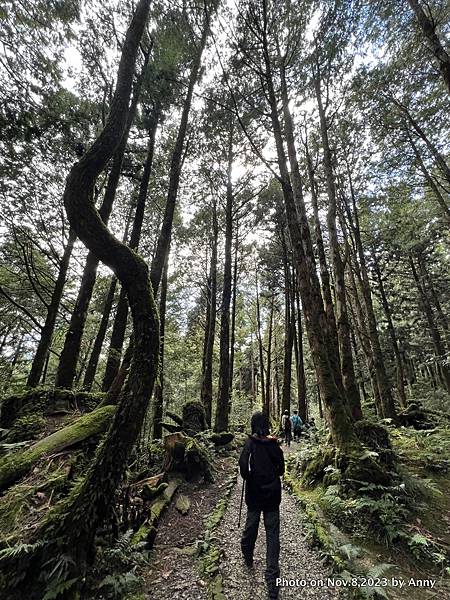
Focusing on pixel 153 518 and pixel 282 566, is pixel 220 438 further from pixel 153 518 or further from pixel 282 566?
pixel 282 566

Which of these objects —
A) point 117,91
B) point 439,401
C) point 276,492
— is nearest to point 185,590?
point 276,492

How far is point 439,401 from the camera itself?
14.8 m

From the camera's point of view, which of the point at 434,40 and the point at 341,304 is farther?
the point at 341,304

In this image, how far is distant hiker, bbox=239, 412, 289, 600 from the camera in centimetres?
345

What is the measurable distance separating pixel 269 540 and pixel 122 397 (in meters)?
2.47

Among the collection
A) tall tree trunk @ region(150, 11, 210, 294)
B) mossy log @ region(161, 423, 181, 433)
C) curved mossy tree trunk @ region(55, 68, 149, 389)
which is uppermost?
tall tree trunk @ region(150, 11, 210, 294)

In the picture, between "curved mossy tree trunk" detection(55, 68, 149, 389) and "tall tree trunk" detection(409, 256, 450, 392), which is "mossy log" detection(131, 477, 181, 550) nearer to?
"curved mossy tree trunk" detection(55, 68, 149, 389)

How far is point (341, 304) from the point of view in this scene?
8.71 meters

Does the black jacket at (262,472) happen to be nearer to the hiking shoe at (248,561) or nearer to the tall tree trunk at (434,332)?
the hiking shoe at (248,561)

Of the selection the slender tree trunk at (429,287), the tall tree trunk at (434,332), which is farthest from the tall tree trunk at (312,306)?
the slender tree trunk at (429,287)

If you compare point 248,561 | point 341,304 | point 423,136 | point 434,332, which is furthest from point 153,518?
point 434,332

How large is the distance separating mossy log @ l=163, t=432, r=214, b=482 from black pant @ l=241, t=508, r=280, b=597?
3.23 metres

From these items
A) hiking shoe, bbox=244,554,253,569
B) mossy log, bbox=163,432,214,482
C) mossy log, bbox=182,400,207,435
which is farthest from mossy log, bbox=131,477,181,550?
mossy log, bbox=182,400,207,435

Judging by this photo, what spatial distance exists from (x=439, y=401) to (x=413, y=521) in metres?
13.5
